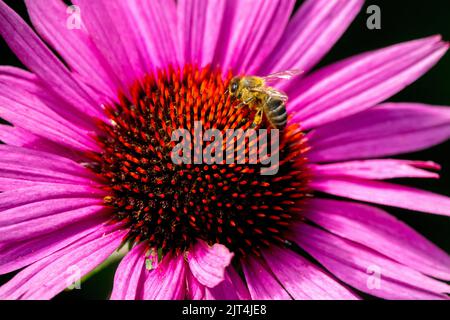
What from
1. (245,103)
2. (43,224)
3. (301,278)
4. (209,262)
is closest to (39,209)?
(43,224)

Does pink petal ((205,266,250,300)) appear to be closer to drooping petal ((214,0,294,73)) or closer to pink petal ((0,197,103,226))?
pink petal ((0,197,103,226))

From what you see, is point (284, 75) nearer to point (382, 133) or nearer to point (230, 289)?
point (382, 133)

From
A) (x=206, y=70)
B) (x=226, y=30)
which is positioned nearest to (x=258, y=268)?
(x=206, y=70)

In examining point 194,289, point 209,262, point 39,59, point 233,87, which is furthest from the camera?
point 233,87

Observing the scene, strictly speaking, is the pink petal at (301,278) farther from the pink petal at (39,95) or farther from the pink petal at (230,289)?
the pink petal at (39,95)

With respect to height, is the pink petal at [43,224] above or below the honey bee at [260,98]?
below

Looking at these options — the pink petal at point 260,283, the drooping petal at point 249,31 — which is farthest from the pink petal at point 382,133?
the pink petal at point 260,283

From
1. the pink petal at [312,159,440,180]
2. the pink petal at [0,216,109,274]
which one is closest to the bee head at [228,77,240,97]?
the pink petal at [312,159,440,180]

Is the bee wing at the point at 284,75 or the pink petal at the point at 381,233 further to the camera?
the bee wing at the point at 284,75
